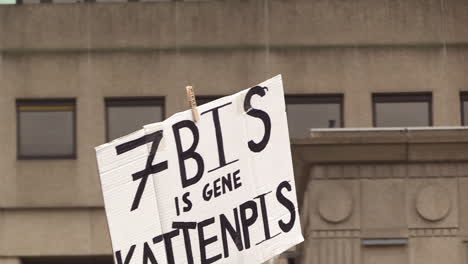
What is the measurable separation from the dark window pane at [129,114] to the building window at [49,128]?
2.99 feet

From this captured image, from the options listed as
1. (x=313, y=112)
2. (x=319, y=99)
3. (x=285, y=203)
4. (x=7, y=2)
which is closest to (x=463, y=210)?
(x=285, y=203)

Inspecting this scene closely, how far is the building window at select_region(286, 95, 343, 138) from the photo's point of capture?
149ft

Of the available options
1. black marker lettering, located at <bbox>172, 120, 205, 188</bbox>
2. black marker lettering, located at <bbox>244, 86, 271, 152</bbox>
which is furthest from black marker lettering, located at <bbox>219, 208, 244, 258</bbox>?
black marker lettering, located at <bbox>244, 86, 271, 152</bbox>

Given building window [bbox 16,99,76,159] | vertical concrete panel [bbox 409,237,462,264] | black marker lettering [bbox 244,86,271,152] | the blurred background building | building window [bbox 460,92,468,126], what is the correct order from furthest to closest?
building window [bbox 460,92,468,126]
building window [bbox 16,99,76,159]
the blurred background building
vertical concrete panel [bbox 409,237,462,264]
black marker lettering [bbox 244,86,271,152]

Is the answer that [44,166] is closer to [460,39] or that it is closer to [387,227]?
[460,39]

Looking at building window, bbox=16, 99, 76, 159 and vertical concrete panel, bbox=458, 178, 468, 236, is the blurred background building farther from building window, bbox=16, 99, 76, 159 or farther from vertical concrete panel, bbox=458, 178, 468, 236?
vertical concrete panel, bbox=458, 178, 468, 236

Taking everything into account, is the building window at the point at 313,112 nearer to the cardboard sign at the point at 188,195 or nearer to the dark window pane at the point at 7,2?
the dark window pane at the point at 7,2

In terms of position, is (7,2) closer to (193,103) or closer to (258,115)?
(258,115)

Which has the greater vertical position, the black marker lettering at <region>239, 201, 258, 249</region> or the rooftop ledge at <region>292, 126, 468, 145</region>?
the rooftop ledge at <region>292, 126, 468, 145</region>

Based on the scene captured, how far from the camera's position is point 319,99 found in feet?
152

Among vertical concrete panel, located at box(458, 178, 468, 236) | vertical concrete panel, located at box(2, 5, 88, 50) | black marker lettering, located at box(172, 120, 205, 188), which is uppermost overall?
vertical concrete panel, located at box(2, 5, 88, 50)

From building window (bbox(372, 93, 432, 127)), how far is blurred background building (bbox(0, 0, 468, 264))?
3 centimetres

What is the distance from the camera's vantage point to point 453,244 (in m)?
24.9

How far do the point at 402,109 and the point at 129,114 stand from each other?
21.3ft
